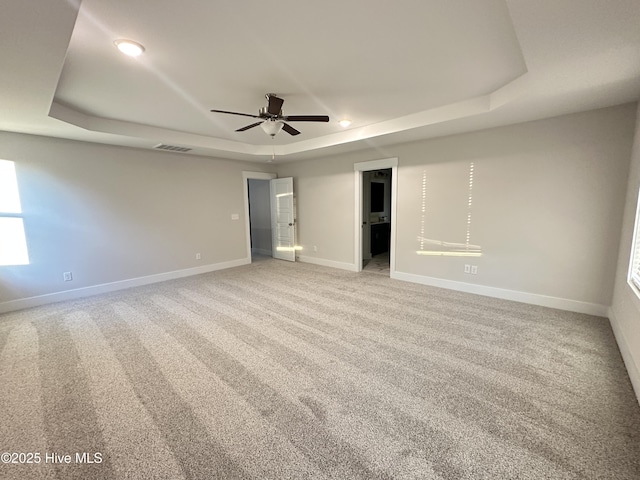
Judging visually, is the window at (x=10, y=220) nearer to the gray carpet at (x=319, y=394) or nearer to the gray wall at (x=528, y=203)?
the gray carpet at (x=319, y=394)

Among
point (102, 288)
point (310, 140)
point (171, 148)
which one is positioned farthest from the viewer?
point (310, 140)

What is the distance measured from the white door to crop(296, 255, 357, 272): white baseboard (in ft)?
0.81

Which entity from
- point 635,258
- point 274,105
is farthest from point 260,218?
point 635,258

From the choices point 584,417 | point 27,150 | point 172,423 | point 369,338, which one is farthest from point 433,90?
point 27,150

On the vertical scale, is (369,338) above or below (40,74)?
below

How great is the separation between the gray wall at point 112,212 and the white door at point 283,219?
3.47ft

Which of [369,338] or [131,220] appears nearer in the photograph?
[369,338]

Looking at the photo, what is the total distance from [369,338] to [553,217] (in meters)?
2.85

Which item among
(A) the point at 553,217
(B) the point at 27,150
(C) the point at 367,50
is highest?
(C) the point at 367,50

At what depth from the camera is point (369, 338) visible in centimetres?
277

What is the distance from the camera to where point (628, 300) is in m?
2.43

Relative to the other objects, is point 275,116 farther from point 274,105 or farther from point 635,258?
point 635,258

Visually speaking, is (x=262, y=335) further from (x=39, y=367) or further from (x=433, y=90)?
(x=433, y=90)

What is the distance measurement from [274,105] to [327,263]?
384 cm
